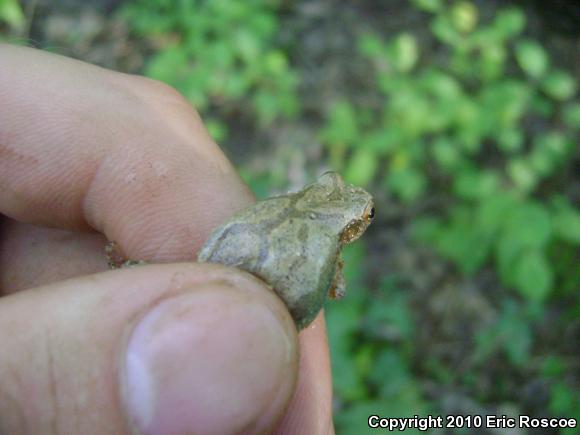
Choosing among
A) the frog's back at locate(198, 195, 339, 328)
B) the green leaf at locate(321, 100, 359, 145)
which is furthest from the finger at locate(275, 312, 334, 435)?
the green leaf at locate(321, 100, 359, 145)

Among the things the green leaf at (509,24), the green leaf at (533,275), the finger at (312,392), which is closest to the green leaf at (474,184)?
the green leaf at (533,275)

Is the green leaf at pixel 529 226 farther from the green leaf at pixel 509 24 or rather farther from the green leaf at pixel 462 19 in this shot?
the green leaf at pixel 462 19

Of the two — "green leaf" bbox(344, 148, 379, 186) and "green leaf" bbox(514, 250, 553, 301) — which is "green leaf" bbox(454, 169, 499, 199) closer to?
A: "green leaf" bbox(514, 250, 553, 301)

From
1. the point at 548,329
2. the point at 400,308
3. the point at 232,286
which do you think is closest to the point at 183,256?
the point at 232,286

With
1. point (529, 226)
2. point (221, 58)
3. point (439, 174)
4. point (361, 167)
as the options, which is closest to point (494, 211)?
point (529, 226)

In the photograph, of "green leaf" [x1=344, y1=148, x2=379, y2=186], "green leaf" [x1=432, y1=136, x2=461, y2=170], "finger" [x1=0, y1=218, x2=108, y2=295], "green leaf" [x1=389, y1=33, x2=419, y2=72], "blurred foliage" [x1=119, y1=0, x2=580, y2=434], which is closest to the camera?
"finger" [x1=0, y1=218, x2=108, y2=295]

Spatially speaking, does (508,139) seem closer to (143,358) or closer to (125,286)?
(125,286)

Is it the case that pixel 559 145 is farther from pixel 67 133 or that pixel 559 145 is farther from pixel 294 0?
pixel 67 133
